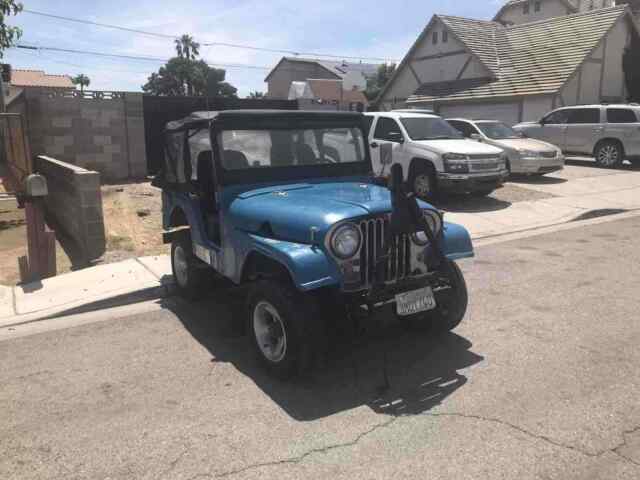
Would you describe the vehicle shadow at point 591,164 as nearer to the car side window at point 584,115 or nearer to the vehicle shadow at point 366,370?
the car side window at point 584,115

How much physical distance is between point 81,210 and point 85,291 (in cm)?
210

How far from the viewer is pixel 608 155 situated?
54.5 ft

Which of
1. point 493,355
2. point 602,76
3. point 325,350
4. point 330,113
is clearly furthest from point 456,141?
point 602,76

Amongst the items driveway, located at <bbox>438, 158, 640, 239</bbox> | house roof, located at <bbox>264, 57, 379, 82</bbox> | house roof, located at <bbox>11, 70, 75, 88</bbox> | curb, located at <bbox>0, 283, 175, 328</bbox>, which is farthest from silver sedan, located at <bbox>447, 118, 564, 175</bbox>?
house roof, located at <bbox>264, 57, 379, 82</bbox>

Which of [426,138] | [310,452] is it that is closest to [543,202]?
[426,138]

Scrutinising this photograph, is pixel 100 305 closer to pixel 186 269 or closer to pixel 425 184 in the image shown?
pixel 186 269

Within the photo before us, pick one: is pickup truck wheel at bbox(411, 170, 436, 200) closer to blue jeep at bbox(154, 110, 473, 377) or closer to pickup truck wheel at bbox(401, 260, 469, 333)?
blue jeep at bbox(154, 110, 473, 377)

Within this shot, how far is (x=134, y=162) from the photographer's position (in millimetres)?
14859

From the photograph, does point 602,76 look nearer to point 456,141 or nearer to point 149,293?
point 456,141

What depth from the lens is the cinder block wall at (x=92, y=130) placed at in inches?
534

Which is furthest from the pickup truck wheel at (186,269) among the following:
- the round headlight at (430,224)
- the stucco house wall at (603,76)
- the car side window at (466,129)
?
the stucco house wall at (603,76)

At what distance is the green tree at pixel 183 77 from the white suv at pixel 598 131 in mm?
59903

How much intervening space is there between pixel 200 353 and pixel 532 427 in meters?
2.58

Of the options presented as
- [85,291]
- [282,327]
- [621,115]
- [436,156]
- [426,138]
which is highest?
[621,115]
